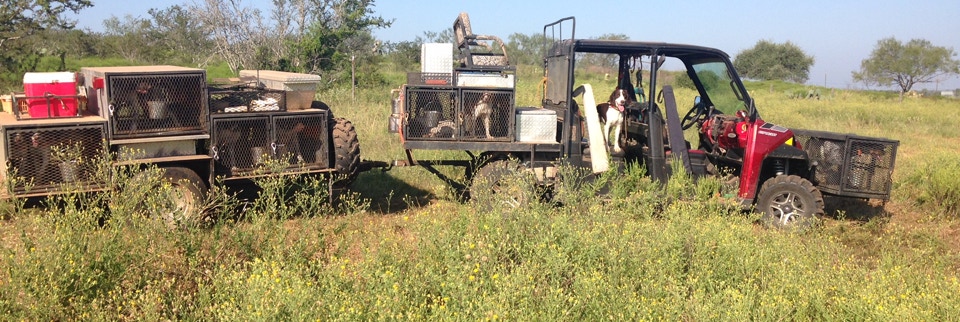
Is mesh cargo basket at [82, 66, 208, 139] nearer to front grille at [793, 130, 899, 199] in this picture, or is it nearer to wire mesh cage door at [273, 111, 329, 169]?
wire mesh cage door at [273, 111, 329, 169]

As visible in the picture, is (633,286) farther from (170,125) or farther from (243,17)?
(243,17)

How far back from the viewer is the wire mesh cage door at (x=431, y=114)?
7285 mm

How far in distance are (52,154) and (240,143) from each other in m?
1.55

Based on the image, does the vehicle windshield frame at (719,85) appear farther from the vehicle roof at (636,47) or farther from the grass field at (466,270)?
the grass field at (466,270)

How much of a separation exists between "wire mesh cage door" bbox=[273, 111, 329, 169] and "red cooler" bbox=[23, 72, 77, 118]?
1.75 m

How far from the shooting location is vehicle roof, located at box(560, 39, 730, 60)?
741 centimetres

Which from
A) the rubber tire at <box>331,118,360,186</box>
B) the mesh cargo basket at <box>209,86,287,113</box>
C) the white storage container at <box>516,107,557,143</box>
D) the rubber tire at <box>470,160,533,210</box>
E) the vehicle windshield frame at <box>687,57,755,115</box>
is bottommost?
the rubber tire at <box>470,160,533,210</box>

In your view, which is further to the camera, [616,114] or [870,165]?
[616,114]

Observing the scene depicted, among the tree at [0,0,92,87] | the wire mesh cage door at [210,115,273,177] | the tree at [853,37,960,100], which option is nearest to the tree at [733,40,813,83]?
the tree at [853,37,960,100]

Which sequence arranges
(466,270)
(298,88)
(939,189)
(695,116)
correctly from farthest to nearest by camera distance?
(939,189) < (695,116) < (298,88) < (466,270)

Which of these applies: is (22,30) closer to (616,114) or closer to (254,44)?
(254,44)

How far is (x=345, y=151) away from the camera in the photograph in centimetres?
712

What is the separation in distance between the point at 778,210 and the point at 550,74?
2.81m

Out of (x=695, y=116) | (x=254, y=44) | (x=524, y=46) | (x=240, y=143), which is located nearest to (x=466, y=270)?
(x=240, y=143)
